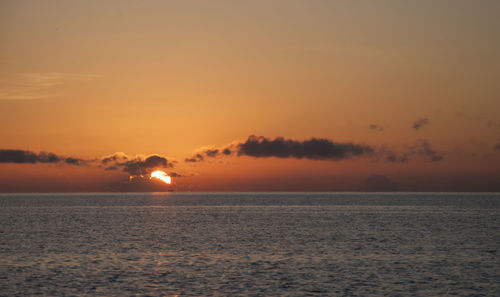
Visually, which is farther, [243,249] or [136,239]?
[136,239]

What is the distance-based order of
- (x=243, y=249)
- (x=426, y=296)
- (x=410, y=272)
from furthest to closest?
(x=243, y=249)
(x=410, y=272)
(x=426, y=296)

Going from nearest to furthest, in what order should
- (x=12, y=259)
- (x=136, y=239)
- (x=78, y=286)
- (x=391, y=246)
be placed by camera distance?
(x=78, y=286) → (x=12, y=259) → (x=391, y=246) → (x=136, y=239)

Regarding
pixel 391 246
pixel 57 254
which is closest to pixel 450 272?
pixel 391 246

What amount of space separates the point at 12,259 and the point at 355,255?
119 ft

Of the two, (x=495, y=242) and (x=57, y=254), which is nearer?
(x=57, y=254)

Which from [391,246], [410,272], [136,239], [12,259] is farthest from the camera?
[136,239]

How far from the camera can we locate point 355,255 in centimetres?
6116

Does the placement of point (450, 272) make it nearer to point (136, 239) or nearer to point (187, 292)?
point (187, 292)

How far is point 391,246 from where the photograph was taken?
2805 inches

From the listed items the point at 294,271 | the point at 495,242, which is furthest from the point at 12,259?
the point at 495,242

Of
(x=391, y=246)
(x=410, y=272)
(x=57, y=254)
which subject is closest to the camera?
(x=410, y=272)

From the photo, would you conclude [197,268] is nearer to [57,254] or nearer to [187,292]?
[187,292]

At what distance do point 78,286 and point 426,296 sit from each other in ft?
83.6

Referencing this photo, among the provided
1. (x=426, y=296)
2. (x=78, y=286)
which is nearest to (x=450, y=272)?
(x=426, y=296)
